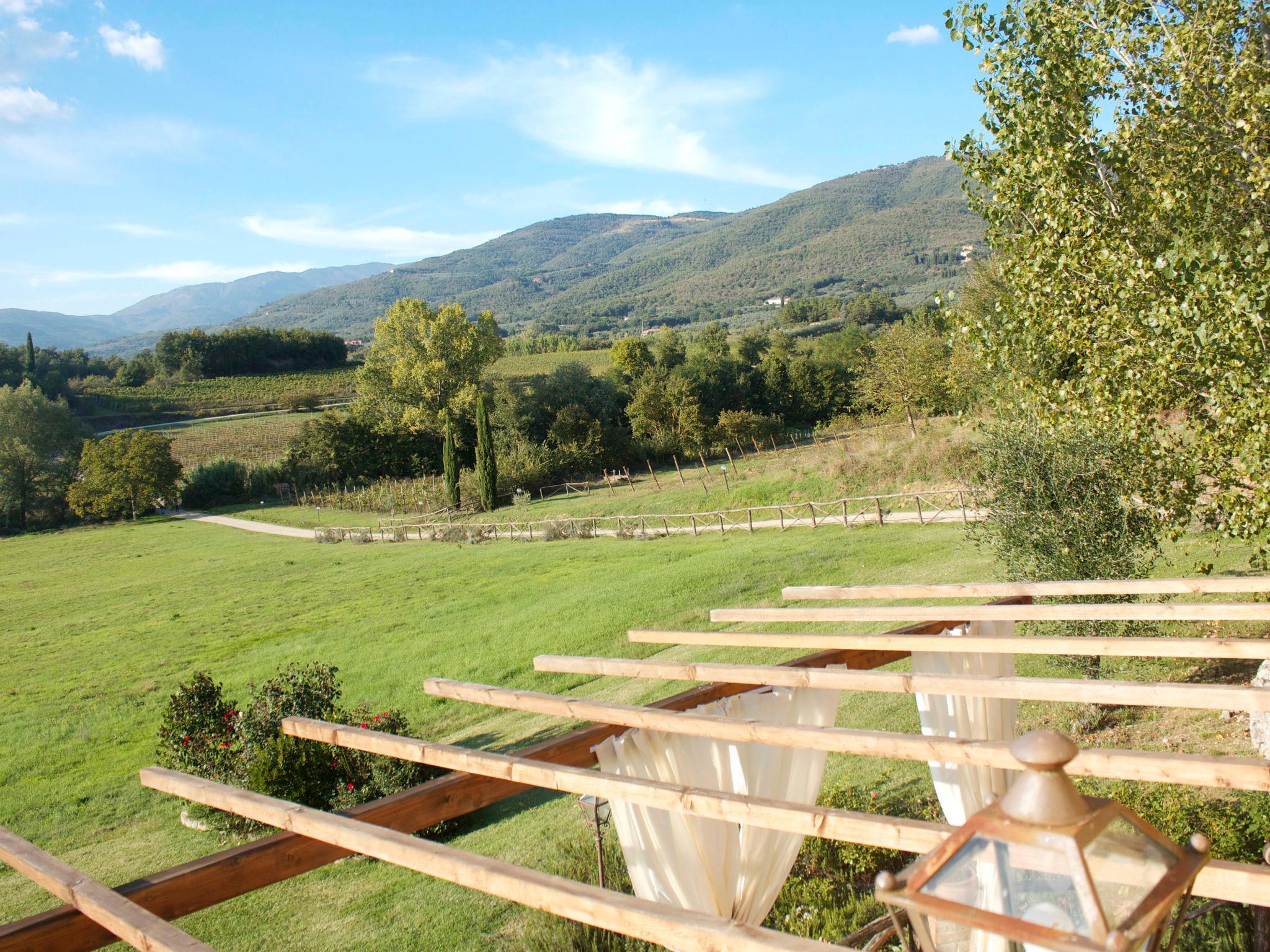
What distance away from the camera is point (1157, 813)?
527cm

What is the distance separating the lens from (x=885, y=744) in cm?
296

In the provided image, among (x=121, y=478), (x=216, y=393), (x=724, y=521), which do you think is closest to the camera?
(x=724, y=521)

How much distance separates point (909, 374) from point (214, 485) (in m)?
36.5

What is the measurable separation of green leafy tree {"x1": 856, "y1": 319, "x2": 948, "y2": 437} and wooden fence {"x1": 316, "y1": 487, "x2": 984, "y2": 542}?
10.6 meters

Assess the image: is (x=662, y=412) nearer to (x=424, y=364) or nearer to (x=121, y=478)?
(x=424, y=364)

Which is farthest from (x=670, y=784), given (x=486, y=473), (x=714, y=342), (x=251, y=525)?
(x=714, y=342)

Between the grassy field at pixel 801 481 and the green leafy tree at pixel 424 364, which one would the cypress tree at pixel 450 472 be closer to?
the grassy field at pixel 801 481

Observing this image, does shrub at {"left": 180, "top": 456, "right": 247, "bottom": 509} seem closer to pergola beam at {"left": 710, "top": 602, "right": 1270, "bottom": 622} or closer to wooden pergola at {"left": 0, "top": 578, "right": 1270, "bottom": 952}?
pergola beam at {"left": 710, "top": 602, "right": 1270, "bottom": 622}

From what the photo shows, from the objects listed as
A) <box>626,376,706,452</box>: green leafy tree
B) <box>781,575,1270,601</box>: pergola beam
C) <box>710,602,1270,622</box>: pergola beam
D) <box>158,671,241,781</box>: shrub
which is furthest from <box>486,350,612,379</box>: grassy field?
<box>710,602,1270,622</box>: pergola beam

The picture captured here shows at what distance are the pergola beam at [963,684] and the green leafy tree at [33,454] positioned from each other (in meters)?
47.7

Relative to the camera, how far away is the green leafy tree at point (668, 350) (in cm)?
7232

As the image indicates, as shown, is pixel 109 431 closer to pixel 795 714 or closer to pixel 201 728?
pixel 201 728

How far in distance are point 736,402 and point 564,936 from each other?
5362 cm

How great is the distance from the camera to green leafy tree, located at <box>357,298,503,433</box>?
51750mm
